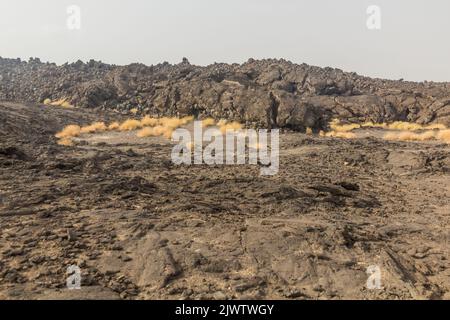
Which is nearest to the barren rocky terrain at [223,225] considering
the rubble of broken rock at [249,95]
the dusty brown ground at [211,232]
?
the dusty brown ground at [211,232]

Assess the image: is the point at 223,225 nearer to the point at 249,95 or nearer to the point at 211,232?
the point at 211,232

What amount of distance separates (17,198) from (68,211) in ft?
3.75

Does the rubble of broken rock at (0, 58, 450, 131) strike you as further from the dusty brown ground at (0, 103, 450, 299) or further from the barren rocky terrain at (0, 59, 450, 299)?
the dusty brown ground at (0, 103, 450, 299)

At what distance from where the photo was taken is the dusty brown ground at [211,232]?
4.95 metres

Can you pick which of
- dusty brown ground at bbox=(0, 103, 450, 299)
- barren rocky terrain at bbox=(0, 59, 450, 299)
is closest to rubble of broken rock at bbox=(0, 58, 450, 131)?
barren rocky terrain at bbox=(0, 59, 450, 299)

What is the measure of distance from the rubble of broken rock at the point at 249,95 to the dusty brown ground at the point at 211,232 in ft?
41.8

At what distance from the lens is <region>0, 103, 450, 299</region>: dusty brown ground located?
16.2 ft

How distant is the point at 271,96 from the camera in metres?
24.3

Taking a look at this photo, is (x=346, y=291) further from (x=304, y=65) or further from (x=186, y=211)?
(x=304, y=65)

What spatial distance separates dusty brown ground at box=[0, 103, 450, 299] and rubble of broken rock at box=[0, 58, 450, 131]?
12.7m

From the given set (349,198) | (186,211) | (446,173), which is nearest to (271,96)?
(446,173)

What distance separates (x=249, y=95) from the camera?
25.0 meters

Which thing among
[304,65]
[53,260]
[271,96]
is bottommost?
[53,260]

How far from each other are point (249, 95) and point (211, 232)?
19311 millimetres
